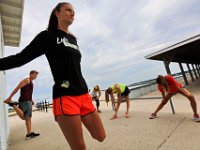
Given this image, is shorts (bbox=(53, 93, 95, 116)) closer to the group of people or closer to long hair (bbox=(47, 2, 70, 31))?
the group of people

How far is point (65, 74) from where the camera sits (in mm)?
1406

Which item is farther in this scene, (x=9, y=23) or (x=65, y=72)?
(x=9, y=23)

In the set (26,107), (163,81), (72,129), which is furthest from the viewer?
(163,81)

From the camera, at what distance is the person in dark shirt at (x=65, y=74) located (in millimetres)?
1318

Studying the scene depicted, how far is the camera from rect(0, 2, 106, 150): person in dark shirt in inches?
51.9

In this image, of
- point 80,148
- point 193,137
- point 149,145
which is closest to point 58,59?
point 80,148

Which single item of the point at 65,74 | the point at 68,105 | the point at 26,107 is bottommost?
the point at 68,105

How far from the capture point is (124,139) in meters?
3.56

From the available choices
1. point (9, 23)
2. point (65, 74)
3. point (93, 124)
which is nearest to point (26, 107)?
point (93, 124)

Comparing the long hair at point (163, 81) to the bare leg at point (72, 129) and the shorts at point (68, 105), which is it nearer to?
the shorts at point (68, 105)

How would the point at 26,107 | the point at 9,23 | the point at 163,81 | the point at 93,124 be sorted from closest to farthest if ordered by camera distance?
the point at 93,124 < the point at 26,107 < the point at 163,81 < the point at 9,23

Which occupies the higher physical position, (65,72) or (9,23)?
(9,23)

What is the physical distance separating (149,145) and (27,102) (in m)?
3.17

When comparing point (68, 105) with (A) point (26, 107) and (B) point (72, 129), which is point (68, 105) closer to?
(B) point (72, 129)
